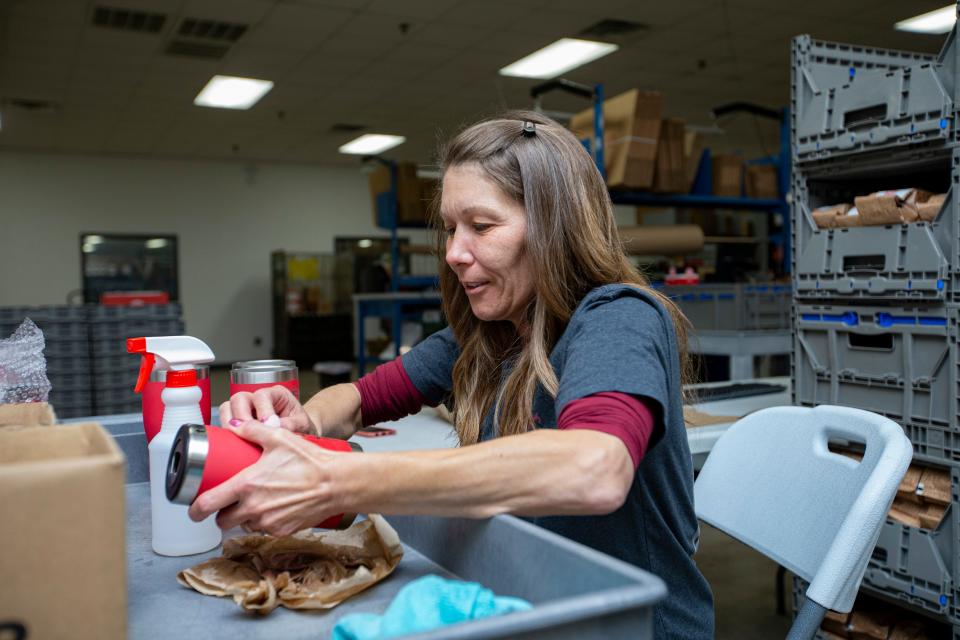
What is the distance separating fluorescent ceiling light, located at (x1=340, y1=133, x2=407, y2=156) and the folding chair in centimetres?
868

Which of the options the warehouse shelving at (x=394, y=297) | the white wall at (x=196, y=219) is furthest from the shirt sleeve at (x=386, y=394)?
the white wall at (x=196, y=219)

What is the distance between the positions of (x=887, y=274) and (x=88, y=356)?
2.82 meters

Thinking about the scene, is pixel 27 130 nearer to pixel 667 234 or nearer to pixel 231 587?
pixel 667 234

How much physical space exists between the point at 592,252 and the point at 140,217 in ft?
35.2

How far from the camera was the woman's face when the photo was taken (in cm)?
109

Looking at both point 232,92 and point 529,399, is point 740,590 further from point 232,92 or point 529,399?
point 232,92

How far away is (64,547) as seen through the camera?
49cm

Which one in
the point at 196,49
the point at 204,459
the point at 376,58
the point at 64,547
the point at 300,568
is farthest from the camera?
the point at 376,58

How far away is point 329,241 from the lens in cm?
1177

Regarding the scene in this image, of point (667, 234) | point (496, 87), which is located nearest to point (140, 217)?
point (496, 87)

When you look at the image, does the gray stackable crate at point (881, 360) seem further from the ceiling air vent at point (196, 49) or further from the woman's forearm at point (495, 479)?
the ceiling air vent at point (196, 49)

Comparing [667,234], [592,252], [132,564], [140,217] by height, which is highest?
[140,217]

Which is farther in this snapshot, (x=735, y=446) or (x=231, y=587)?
(x=735, y=446)

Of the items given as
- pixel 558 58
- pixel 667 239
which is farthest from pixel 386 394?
pixel 558 58
